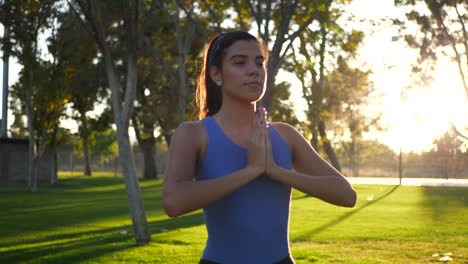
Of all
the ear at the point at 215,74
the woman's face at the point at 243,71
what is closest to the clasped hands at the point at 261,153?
the woman's face at the point at 243,71

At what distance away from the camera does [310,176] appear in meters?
2.18

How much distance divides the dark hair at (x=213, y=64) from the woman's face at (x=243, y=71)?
1.1 inches

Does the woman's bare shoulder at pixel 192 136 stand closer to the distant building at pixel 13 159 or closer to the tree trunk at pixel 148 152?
the distant building at pixel 13 159

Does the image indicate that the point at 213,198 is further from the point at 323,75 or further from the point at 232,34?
the point at 323,75

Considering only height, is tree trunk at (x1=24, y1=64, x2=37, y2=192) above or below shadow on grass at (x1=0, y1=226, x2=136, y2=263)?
above

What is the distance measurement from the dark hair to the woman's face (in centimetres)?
3

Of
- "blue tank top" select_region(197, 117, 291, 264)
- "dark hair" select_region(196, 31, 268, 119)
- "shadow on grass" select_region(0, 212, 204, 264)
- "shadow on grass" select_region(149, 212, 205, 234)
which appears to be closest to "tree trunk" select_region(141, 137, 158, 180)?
"shadow on grass" select_region(149, 212, 205, 234)

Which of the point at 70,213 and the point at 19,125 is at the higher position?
the point at 19,125

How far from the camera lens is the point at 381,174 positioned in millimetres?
74188

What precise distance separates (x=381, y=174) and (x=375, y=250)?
65013 millimetres

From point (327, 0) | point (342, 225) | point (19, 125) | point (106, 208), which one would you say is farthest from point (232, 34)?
point (19, 125)

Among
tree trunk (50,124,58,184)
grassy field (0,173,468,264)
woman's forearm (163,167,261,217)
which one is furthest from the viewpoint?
tree trunk (50,124,58,184)

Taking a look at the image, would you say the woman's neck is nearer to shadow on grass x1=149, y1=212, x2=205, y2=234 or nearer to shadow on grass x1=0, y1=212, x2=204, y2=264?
shadow on grass x1=0, y1=212, x2=204, y2=264

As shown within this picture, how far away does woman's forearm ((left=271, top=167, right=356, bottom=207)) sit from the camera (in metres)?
2.08
